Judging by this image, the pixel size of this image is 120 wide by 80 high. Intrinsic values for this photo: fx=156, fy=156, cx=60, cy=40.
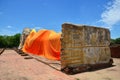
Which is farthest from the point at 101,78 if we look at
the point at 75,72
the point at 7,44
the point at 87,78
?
the point at 7,44

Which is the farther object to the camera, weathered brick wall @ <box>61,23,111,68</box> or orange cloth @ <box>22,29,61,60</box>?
orange cloth @ <box>22,29,61,60</box>

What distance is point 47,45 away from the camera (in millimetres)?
12672

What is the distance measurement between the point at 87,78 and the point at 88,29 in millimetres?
3053

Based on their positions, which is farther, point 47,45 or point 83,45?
point 47,45

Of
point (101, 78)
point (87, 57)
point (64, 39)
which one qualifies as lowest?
point (101, 78)

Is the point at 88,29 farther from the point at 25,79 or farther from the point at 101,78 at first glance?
the point at 25,79

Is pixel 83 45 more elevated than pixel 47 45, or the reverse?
pixel 47 45

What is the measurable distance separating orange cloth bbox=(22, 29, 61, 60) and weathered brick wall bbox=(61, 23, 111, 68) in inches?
125

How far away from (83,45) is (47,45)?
512cm

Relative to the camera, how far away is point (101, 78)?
639cm

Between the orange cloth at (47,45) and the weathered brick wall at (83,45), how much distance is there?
3.19 meters

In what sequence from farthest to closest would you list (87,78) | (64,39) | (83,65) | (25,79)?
(83,65), (64,39), (87,78), (25,79)

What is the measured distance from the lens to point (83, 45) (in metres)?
8.06

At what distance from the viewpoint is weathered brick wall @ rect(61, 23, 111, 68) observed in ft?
23.9
